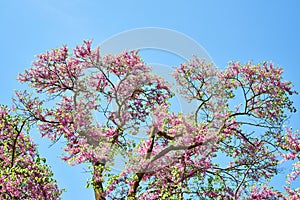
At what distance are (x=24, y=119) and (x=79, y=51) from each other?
2.49m

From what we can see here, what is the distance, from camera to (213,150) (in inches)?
453

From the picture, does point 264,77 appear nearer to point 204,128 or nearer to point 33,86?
→ point 204,128

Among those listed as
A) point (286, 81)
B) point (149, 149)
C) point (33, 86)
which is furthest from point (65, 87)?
point (286, 81)

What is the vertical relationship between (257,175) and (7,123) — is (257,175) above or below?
below

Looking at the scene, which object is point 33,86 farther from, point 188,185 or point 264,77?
point 264,77

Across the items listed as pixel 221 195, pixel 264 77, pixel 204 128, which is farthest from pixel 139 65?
pixel 221 195

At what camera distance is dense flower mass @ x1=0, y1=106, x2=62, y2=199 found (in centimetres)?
1079

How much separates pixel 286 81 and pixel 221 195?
351 centimetres

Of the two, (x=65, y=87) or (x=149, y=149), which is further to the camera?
(x=65, y=87)

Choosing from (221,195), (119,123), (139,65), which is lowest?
(221,195)

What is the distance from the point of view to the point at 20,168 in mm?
11461

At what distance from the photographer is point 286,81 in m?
11.3

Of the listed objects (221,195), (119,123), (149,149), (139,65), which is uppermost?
(139,65)

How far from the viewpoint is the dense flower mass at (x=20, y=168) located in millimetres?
10789
